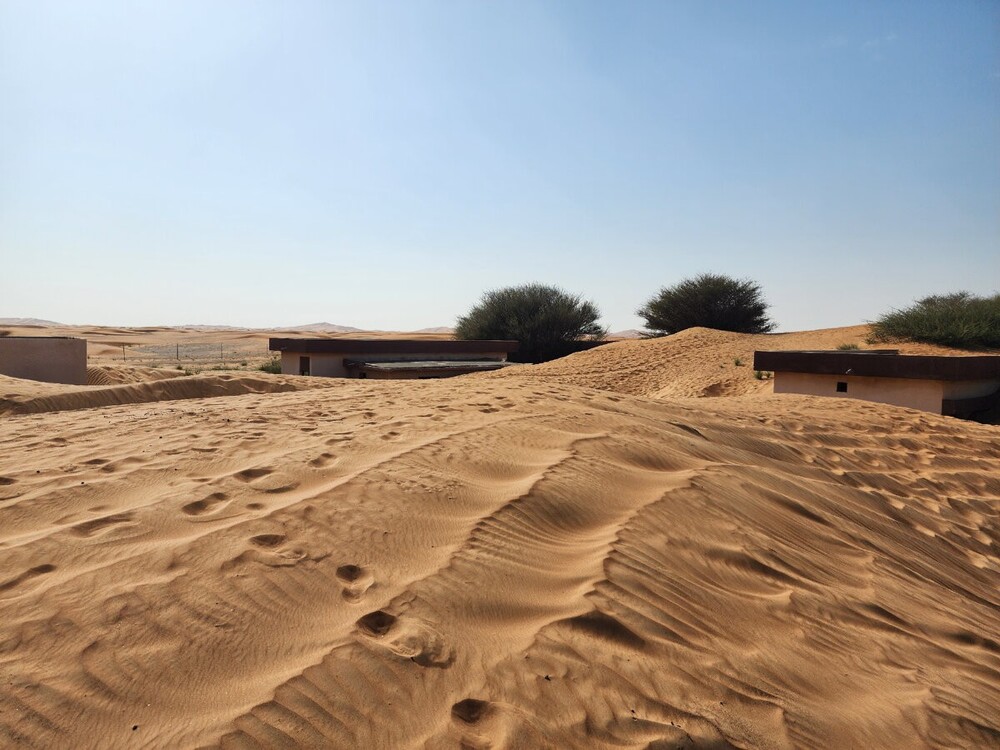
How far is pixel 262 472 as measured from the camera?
3.74m

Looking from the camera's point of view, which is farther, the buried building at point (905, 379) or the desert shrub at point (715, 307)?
the desert shrub at point (715, 307)

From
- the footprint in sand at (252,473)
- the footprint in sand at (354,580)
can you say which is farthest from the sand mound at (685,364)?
the footprint in sand at (354,580)

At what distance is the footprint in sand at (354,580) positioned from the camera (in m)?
2.54

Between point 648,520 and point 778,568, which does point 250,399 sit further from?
point 778,568

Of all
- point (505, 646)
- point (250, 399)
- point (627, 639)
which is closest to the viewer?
point (505, 646)

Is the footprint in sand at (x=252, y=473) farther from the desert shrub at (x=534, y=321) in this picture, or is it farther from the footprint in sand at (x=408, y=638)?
the desert shrub at (x=534, y=321)

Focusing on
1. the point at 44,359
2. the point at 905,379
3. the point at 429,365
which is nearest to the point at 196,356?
the point at 429,365

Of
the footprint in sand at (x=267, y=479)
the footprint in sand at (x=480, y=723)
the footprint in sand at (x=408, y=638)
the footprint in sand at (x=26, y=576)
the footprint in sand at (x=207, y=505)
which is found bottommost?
the footprint in sand at (x=480, y=723)

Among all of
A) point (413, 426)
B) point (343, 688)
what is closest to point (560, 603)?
point (343, 688)

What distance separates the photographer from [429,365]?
53.3 ft

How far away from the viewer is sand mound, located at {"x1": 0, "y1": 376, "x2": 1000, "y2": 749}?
6.51 feet

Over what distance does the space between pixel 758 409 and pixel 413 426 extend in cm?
526

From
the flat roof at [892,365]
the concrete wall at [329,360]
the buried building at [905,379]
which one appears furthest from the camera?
the concrete wall at [329,360]

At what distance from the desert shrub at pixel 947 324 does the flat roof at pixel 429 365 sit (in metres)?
10.6
